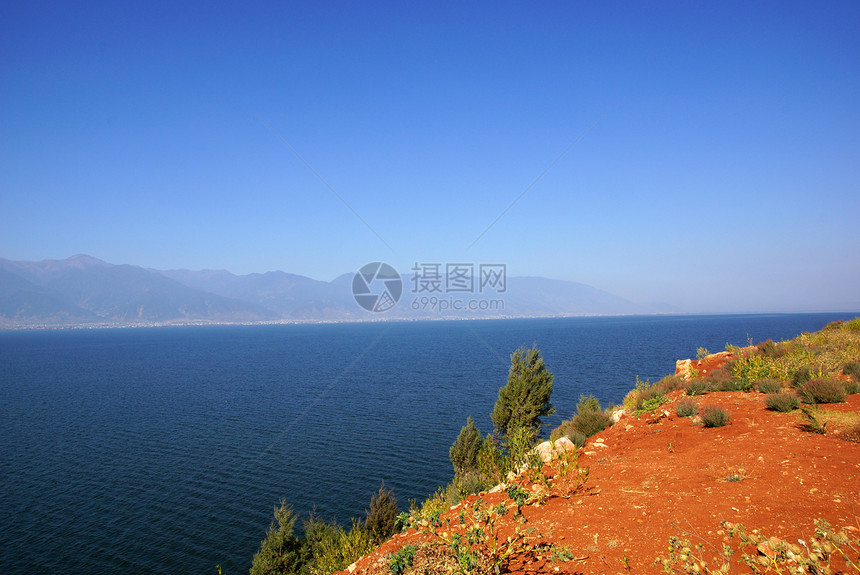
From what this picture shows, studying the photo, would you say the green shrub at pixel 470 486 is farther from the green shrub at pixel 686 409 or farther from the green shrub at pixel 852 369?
the green shrub at pixel 852 369

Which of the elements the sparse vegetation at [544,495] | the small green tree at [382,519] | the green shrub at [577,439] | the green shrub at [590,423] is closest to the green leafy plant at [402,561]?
the sparse vegetation at [544,495]

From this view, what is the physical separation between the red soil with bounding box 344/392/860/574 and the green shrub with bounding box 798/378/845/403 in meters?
0.28

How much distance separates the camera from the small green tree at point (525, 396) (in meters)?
25.1

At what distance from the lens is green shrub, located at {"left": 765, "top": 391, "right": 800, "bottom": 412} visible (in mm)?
10203

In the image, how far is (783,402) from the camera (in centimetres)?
1028

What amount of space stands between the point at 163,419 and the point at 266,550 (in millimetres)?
31330

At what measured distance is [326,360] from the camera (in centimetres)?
8800

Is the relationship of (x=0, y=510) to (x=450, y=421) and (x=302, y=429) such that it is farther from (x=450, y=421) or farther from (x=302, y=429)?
(x=450, y=421)

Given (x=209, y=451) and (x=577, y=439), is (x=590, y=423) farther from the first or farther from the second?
(x=209, y=451)

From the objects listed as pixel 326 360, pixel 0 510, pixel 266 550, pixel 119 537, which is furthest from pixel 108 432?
pixel 326 360

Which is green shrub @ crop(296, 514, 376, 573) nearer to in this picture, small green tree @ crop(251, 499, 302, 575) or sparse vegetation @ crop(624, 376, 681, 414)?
small green tree @ crop(251, 499, 302, 575)

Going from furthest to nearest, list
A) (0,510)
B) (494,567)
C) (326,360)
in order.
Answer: (326,360) → (0,510) → (494,567)

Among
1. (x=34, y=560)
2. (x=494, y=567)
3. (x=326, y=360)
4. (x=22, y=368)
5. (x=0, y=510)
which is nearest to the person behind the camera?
(x=494, y=567)

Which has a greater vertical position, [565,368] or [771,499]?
[771,499]
